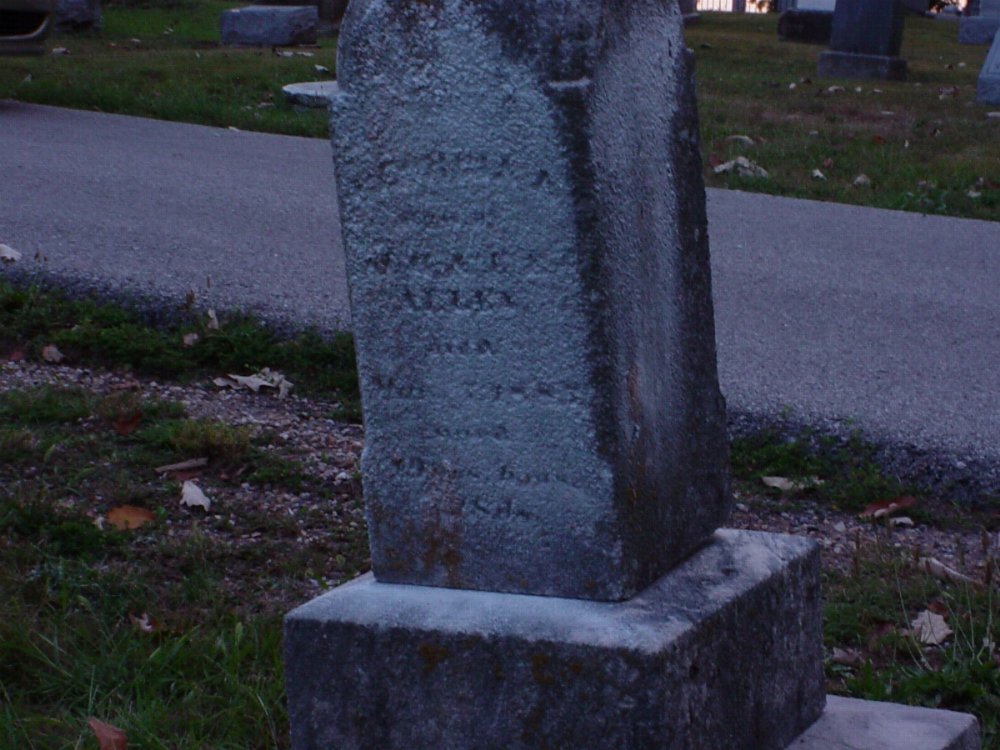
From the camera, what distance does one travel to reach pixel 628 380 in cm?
A: 222

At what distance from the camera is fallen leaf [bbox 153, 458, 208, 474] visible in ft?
13.0

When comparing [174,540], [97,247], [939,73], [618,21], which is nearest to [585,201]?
[618,21]

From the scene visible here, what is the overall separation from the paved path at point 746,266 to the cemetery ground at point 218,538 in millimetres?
323

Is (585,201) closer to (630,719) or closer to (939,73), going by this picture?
(630,719)

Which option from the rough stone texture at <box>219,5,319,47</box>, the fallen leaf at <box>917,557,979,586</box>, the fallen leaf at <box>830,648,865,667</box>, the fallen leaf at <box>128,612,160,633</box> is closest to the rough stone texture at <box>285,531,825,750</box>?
the fallen leaf at <box>830,648,865,667</box>

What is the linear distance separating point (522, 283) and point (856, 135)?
8.06 metres

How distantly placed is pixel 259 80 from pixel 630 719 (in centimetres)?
951

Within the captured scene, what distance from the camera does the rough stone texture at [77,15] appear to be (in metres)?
15.4

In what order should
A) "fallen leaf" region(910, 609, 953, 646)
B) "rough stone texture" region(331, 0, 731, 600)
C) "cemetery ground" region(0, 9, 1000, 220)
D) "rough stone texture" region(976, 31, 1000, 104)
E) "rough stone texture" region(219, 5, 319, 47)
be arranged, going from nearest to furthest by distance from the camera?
"rough stone texture" region(331, 0, 731, 600) < "fallen leaf" region(910, 609, 953, 646) < "cemetery ground" region(0, 9, 1000, 220) < "rough stone texture" region(976, 31, 1000, 104) < "rough stone texture" region(219, 5, 319, 47)

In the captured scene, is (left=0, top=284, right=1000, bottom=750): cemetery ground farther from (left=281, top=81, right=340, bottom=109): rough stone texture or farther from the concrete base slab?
the concrete base slab

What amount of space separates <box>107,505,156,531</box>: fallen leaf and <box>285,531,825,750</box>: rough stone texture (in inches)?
52.2

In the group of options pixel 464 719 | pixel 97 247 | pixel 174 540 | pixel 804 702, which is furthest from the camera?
pixel 97 247

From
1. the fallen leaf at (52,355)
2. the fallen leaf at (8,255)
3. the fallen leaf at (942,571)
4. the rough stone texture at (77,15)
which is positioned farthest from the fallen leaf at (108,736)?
the rough stone texture at (77,15)

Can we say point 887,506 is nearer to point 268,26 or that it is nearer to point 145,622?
point 145,622
